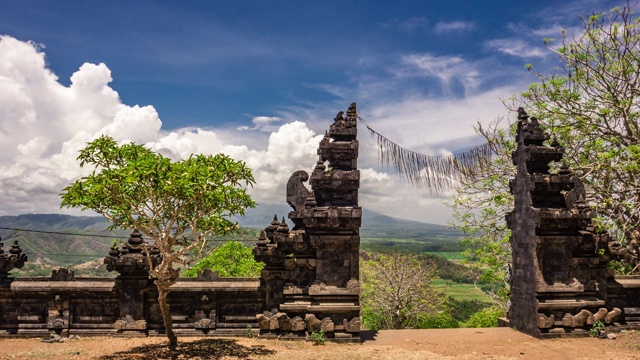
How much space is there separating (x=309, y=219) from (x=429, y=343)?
5621mm

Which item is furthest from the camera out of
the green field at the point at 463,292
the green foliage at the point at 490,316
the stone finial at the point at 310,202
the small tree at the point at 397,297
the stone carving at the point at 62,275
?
the green field at the point at 463,292

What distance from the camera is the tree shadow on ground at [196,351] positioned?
11875mm

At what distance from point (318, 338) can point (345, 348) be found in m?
0.92

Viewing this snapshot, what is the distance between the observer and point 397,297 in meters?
33.2

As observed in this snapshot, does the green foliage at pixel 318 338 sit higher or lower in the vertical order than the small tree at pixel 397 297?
higher

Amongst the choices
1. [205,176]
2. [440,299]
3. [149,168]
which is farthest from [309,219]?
[440,299]

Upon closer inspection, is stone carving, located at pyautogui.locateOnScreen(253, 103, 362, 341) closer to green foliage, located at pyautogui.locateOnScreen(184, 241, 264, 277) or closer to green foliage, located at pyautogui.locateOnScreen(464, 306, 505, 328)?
green foliage, located at pyautogui.locateOnScreen(464, 306, 505, 328)

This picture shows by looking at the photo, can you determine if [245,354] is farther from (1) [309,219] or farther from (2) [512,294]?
(2) [512,294]

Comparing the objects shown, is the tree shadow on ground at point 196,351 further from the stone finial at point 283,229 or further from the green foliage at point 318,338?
the stone finial at point 283,229

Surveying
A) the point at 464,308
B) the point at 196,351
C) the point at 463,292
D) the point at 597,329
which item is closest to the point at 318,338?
the point at 196,351

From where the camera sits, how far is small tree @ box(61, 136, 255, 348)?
1075 centimetres

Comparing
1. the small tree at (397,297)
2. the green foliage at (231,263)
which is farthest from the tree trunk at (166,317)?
→ the green foliage at (231,263)

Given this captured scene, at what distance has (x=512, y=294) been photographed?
53.0 feet

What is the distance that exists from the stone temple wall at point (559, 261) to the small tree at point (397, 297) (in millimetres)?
18037
